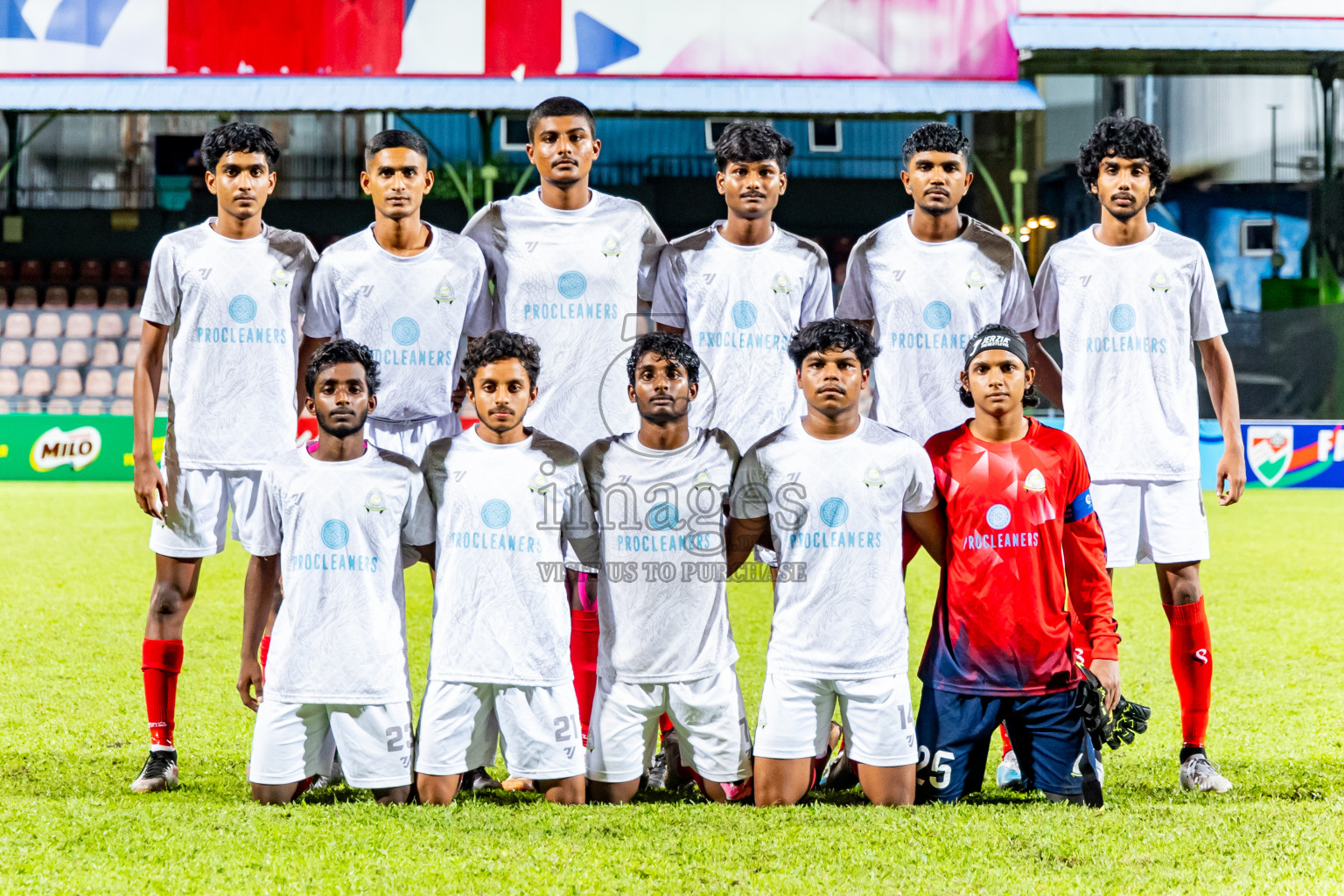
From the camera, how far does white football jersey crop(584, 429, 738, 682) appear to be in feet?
12.4

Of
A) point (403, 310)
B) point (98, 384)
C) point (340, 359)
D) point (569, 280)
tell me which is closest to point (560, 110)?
point (569, 280)

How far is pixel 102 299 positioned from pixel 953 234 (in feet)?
64.2

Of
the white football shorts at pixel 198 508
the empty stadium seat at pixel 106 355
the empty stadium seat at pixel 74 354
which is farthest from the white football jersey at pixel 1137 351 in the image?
the empty stadium seat at pixel 74 354

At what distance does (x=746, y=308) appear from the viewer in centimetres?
436

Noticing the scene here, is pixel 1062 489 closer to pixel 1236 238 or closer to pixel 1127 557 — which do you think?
pixel 1127 557

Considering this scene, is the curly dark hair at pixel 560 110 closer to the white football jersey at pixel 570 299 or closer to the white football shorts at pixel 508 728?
the white football jersey at pixel 570 299

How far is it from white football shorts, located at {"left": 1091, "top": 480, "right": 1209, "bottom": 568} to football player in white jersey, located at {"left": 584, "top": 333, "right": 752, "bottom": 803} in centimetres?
138

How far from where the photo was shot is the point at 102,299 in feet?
68.5

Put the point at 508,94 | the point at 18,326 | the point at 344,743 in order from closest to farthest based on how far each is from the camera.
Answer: the point at 344,743, the point at 508,94, the point at 18,326

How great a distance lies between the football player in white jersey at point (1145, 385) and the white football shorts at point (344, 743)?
2416 mm

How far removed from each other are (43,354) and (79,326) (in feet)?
2.78

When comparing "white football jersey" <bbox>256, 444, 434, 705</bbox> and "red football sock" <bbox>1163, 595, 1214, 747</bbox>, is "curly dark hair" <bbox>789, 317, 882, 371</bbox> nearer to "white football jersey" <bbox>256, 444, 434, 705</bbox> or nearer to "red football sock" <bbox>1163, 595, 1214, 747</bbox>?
"white football jersey" <bbox>256, 444, 434, 705</bbox>

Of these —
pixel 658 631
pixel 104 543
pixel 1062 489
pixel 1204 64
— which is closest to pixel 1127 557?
pixel 1062 489

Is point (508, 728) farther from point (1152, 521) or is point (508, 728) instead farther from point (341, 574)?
point (1152, 521)
